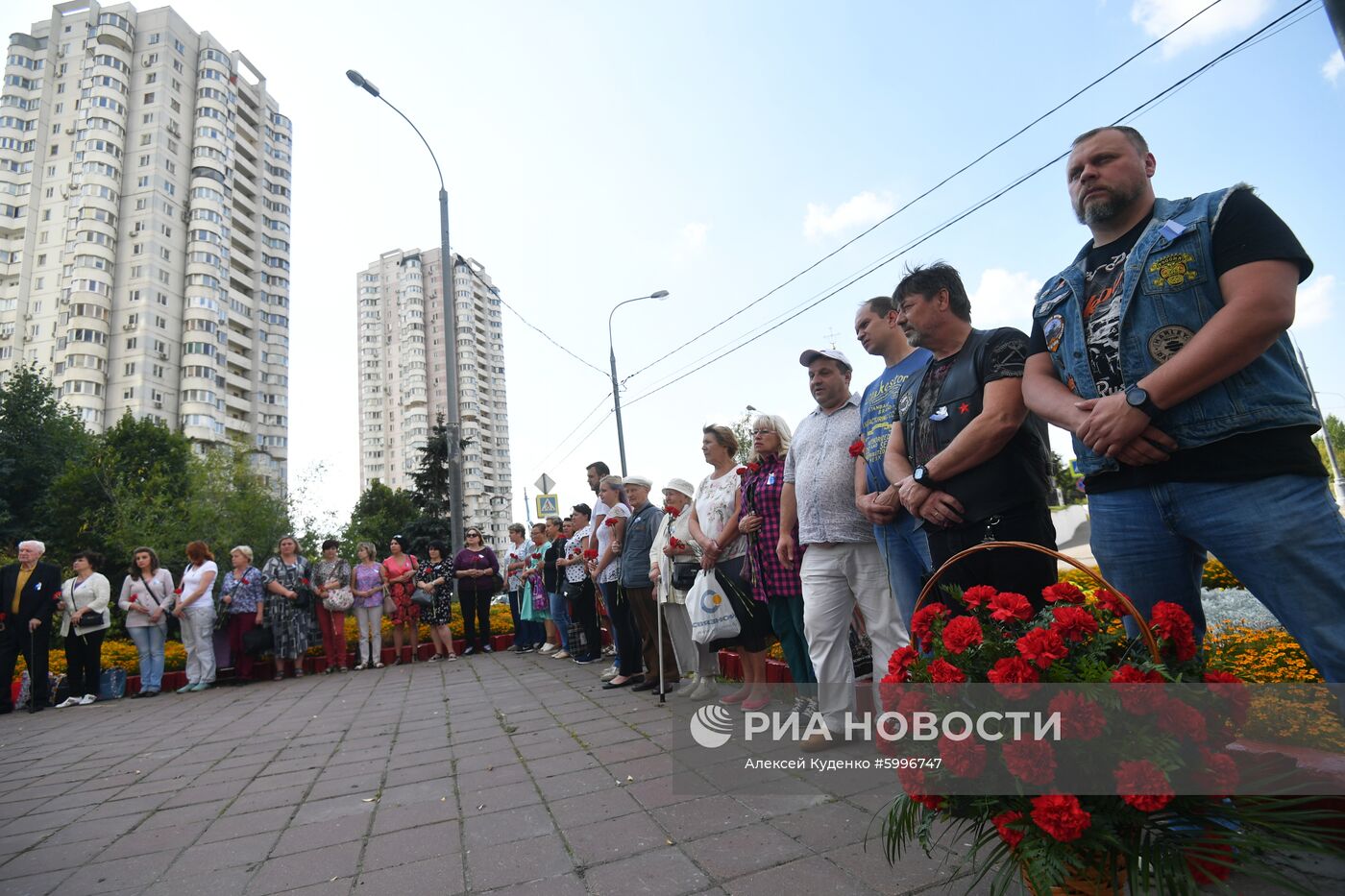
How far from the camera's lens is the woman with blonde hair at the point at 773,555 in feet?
14.2

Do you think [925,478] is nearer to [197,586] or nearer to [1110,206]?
[1110,206]

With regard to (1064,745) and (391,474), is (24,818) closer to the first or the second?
(1064,745)

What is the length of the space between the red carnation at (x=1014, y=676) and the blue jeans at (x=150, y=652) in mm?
10574

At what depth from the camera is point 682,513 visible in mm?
5574

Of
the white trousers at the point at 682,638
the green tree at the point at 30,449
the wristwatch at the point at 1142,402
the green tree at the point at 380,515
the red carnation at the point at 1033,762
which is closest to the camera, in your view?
the red carnation at the point at 1033,762

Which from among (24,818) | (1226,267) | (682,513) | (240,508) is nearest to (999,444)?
(1226,267)

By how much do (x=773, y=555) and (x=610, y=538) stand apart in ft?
7.82

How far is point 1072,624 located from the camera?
1.55m

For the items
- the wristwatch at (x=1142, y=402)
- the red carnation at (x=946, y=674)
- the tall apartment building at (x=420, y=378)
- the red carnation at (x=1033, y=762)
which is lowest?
the red carnation at (x=1033, y=762)

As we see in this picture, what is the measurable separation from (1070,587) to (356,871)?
2.61 metres

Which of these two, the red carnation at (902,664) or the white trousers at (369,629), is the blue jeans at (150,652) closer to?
the white trousers at (369,629)

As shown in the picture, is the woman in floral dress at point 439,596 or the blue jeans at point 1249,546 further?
the woman in floral dress at point 439,596

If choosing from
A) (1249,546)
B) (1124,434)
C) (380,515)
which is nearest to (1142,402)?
(1124,434)

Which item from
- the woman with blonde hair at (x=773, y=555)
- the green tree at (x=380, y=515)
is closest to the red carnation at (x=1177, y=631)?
the woman with blonde hair at (x=773, y=555)
